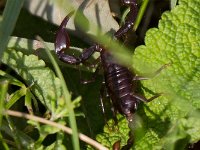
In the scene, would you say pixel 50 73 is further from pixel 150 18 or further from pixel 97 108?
pixel 150 18

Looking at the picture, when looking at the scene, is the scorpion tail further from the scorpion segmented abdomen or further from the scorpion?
the scorpion segmented abdomen

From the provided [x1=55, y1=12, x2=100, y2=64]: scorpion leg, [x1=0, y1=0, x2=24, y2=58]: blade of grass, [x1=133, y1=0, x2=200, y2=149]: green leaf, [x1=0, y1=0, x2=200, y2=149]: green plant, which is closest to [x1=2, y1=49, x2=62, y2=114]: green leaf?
[x1=0, y1=0, x2=200, y2=149]: green plant

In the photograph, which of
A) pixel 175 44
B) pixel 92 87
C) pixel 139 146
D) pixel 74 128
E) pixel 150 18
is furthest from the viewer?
pixel 150 18

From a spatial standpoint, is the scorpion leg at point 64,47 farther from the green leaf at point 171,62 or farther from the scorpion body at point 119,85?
the green leaf at point 171,62

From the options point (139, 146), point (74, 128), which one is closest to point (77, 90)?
point (139, 146)

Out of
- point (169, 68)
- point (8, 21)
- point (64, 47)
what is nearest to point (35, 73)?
point (64, 47)
